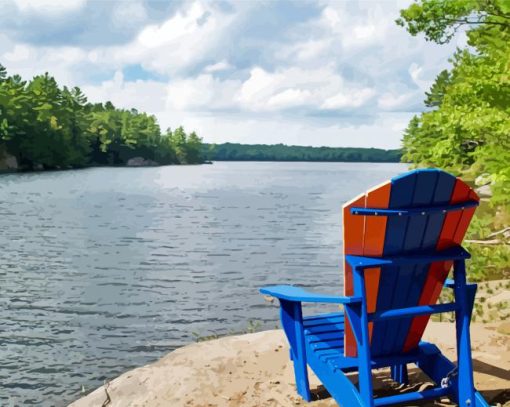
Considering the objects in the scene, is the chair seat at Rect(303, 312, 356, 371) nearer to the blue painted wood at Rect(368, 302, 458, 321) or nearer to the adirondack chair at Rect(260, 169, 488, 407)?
the adirondack chair at Rect(260, 169, 488, 407)

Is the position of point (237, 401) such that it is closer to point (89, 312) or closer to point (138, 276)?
point (89, 312)

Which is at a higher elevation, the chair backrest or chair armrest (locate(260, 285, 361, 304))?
the chair backrest

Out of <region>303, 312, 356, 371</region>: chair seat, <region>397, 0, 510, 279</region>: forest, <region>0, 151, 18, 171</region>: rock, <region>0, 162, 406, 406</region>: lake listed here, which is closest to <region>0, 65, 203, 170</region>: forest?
<region>0, 151, 18, 171</region>: rock

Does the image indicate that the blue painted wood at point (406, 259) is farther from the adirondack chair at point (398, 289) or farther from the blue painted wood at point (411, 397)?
the blue painted wood at point (411, 397)

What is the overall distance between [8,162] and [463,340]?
288 feet

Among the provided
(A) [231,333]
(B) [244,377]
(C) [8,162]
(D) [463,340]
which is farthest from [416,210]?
(C) [8,162]

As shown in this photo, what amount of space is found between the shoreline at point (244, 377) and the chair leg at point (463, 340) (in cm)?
49

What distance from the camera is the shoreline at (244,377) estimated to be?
525 centimetres

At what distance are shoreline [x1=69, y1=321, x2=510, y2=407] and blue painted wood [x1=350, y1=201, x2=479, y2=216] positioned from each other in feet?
5.57

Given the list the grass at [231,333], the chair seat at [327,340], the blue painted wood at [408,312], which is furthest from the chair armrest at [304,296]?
the grass at [231,333]

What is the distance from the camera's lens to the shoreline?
5.25 metres

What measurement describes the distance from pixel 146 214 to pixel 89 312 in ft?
68.3

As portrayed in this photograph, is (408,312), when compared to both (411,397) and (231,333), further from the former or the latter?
(231,333)

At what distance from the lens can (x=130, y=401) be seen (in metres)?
5.60
